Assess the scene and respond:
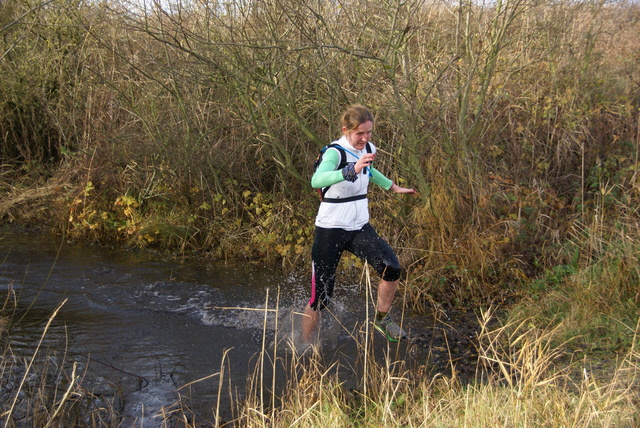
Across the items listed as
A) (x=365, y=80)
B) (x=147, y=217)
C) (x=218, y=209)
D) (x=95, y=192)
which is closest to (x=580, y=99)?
(x=365, y=80)

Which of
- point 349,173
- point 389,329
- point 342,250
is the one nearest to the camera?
point 349,173

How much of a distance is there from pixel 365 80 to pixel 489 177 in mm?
1915

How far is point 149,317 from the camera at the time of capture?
21.2 feet

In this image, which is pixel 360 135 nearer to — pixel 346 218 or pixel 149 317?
pixel 346 218

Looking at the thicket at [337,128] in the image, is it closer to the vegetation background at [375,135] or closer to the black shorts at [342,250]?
the vegetation background at [375,135]

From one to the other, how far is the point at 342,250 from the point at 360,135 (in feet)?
2.98

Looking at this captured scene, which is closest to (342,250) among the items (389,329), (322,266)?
(322,266)

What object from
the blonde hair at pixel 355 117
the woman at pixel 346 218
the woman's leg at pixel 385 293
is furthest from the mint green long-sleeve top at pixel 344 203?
the woman's leg at pixel 385 293

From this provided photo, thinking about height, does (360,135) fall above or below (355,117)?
below

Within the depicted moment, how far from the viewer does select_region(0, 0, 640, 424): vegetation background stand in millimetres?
6609

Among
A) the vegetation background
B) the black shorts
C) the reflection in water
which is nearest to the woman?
the black shorts

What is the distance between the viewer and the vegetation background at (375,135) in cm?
661

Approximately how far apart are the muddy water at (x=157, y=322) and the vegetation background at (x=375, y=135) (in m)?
0.62

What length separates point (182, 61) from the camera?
8008 millimetres
